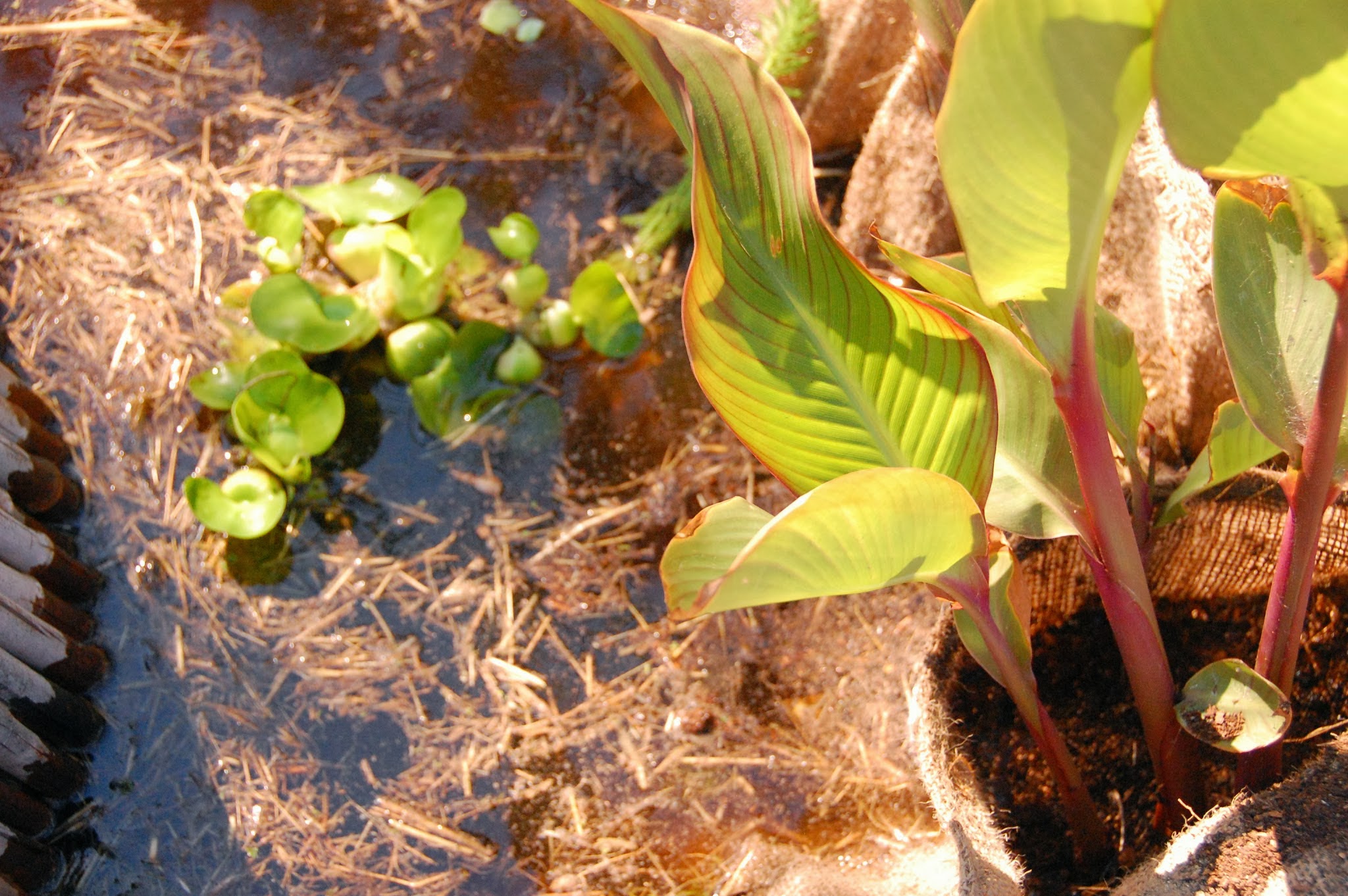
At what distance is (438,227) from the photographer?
4.90 ft

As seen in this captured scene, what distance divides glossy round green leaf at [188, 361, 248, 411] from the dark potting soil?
1188mm

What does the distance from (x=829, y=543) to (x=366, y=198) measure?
4.45 ft

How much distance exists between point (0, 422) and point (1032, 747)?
1.53 meters

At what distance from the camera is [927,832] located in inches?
45.6

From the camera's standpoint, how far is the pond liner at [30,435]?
4.63ft

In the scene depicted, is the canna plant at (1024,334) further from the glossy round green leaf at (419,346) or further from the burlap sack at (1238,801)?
the glossy round green leaf at (419,346)

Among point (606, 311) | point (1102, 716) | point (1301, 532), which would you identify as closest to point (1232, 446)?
point (1301, 532)

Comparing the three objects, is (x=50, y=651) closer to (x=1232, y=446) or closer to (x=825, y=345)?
(x=825, y=345)

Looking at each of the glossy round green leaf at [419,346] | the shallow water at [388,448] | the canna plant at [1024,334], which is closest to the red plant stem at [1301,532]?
the canna plant at [1024,334]

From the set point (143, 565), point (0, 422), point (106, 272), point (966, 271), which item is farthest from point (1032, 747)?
point (106, 272)

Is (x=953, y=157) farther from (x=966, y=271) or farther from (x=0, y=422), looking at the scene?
(x=0, y=422)

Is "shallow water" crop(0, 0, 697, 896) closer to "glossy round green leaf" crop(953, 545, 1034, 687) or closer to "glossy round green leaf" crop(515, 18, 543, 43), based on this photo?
"glossy round green leaf" crop(515, 18, 543, 43)

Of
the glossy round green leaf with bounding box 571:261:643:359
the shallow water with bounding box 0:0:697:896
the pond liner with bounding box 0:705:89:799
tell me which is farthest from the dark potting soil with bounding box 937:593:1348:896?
the pond liner with bounding box 0:705:89:799

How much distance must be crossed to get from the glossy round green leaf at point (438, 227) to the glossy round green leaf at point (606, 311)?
22cm
